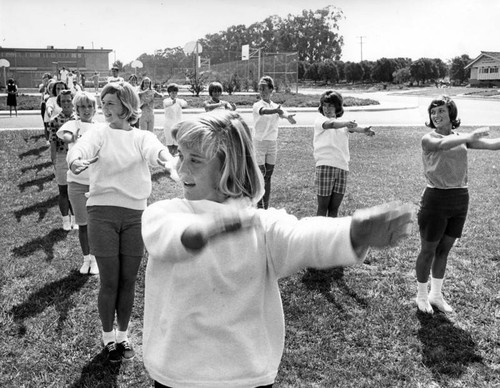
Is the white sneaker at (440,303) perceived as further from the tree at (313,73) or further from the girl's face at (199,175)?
the tree at (313,73)

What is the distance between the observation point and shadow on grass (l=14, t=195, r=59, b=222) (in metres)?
7.93

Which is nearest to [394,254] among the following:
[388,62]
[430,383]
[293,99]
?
[430,383]

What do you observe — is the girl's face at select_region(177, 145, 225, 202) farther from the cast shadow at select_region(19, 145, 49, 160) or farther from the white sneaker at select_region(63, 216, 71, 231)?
the cast shadow at select_region(19, 145, 49, 160)

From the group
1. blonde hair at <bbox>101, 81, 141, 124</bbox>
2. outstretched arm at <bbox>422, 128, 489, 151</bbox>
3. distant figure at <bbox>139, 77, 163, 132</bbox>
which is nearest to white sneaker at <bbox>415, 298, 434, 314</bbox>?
outstretched arm at <bbox>422, 128, 489, 151</bbox>

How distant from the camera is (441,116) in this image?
14.0ft

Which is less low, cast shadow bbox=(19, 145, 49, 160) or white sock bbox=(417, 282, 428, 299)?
cast shadow bbox=(19, 145, 49, 160)

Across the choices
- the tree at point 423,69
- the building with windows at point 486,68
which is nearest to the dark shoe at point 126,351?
the building with windows at point 486,68

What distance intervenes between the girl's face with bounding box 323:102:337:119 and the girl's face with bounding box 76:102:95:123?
2.43 meters

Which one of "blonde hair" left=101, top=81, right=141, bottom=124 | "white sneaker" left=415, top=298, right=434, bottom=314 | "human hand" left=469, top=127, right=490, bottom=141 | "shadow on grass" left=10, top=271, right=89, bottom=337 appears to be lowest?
"shadow on grass" left=10, top=271, right=89, bottom=337

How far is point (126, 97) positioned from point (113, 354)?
6.14ft

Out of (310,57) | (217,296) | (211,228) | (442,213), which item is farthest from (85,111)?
(310,57)

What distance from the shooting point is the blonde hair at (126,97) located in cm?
364

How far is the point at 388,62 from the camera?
7906cm

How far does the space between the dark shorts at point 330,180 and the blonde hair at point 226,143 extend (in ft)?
12.9
